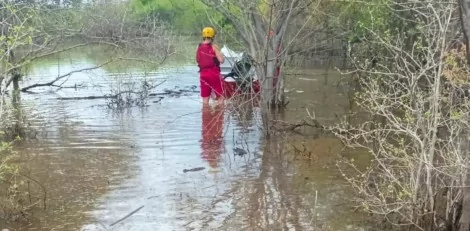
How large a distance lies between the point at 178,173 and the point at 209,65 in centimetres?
489

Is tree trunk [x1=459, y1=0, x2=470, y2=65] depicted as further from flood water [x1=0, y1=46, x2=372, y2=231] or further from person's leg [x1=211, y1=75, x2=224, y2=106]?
person's leg [x1=211, y1=75, x2=224, y2=106]

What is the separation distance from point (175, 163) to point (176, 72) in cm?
1403

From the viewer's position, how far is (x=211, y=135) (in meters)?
10.9

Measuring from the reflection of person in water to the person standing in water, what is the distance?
13.6 inches

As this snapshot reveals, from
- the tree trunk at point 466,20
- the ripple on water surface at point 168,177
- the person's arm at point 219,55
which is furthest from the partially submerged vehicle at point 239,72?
the tree trunk at point 466,20

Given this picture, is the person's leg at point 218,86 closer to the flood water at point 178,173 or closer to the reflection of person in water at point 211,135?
the reflection of person in water at point 211,135

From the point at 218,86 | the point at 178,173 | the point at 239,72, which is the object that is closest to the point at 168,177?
the point at 178,173

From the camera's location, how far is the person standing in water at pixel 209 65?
12.5m

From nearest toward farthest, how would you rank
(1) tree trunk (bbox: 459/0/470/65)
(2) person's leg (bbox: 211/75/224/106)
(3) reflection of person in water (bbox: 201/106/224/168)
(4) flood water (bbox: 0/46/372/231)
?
1. (1) tree trunk (bbox: 459/0/470/65)
2. (4) flood water (bbox: 0/46/372/231)
3. (3) reflection of person in water (bbox: 201/106/224/168)
4. (2) person's leg (bbox: 211/75/224/106)

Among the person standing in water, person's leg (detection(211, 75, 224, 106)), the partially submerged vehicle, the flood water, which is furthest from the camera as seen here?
person's leg (detection(211, 75, 224, 106))

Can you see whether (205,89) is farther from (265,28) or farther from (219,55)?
(265,28)

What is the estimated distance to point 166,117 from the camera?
43.0 feet

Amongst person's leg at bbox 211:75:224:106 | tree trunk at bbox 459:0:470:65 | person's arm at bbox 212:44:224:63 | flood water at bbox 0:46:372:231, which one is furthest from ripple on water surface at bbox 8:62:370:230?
tree trunk at bbox 459:0:470:65

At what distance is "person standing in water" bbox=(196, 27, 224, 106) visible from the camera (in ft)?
41.1
